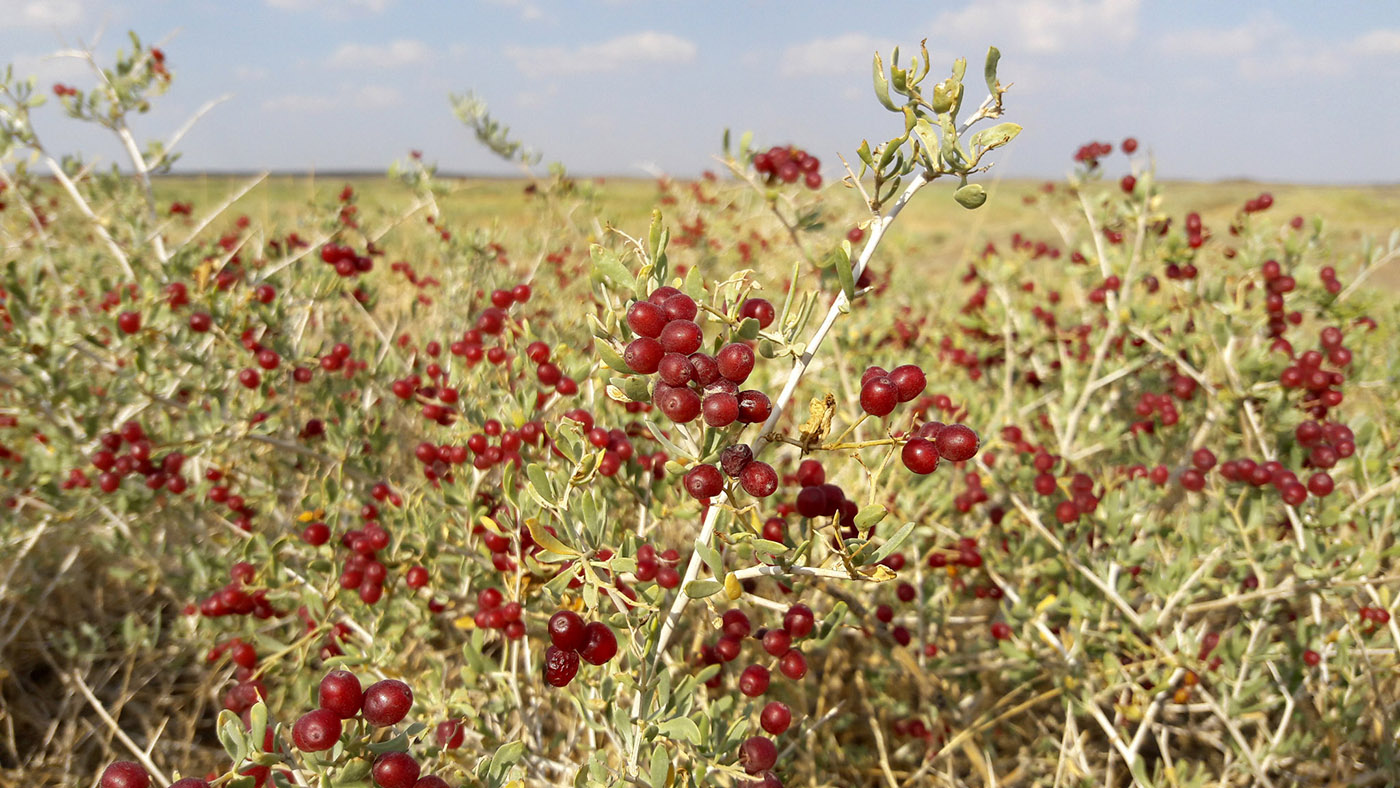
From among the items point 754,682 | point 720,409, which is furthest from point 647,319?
point 754,682

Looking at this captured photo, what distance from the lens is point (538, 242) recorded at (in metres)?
6.83

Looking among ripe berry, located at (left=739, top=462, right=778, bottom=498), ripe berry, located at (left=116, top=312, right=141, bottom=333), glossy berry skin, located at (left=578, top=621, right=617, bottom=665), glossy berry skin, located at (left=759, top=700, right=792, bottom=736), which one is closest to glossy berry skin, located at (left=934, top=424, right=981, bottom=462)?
ripe berry, located at (left=739, top=462, right=778, bottom=498)

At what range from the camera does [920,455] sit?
114 centimetres

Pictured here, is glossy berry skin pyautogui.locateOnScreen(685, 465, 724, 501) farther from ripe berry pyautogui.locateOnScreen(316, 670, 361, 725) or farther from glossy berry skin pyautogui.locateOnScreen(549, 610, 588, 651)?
ripe berry pyautogui.locateOnScreen(316, 670, 361, 725)

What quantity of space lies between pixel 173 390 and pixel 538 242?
4.25 m

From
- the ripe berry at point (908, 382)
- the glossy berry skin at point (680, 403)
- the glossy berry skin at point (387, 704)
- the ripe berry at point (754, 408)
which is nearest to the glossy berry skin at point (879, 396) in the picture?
the ripe berry at point (908, 382)

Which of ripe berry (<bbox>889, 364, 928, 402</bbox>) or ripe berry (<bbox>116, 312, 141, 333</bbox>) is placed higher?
ripe berry (<bbox>889, 364, 928, 402</bbox>)

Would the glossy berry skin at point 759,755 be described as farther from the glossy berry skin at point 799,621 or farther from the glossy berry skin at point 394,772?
the glossy berry skin at point 394,772

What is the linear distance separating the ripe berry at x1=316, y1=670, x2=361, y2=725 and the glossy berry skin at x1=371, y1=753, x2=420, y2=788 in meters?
0.08

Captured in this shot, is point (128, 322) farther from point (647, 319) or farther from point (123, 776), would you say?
point (647, 319)

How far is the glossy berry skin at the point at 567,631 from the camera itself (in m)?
1.22

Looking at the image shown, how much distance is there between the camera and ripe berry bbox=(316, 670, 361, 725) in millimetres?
1015

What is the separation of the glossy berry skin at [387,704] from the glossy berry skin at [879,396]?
2.56 feet

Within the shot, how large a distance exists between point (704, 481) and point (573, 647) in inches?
15.7
